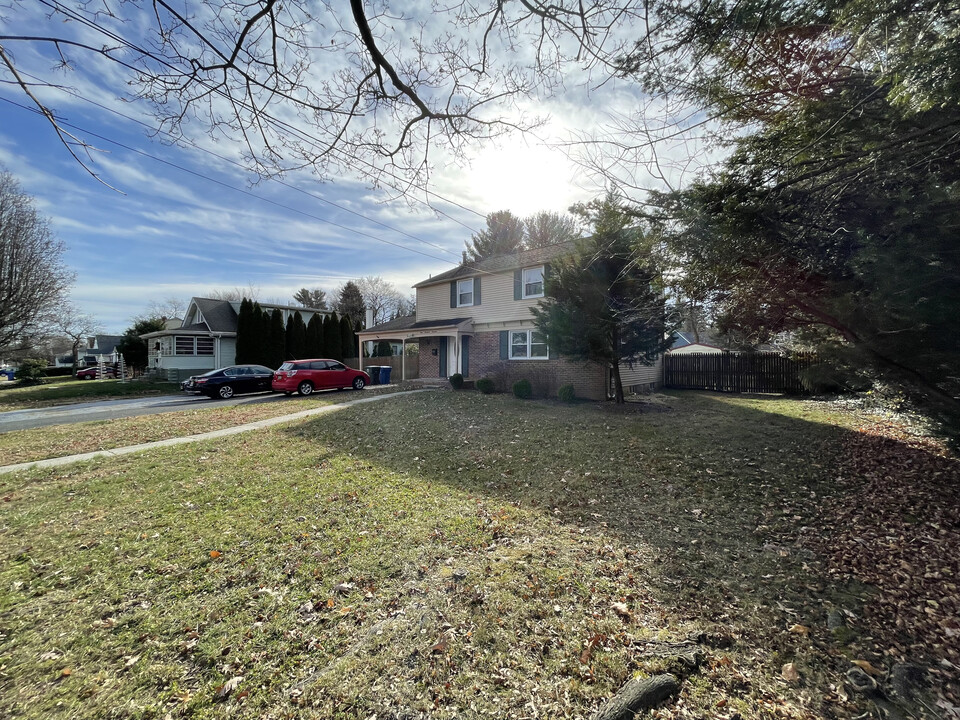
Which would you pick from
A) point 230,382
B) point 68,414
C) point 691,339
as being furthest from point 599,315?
point 691,339

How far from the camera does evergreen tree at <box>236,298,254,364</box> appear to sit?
25047mm

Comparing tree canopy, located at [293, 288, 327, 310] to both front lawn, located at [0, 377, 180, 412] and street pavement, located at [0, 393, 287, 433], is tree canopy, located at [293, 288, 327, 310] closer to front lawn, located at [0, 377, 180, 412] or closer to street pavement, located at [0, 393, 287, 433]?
front lawn, located at [0, 377, 180, 412]

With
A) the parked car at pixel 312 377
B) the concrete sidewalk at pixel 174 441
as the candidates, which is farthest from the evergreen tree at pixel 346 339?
the concrete sidewalk at pixel 174 441

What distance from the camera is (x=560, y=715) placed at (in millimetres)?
2135

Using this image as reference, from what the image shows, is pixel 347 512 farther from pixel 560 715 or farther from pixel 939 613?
pixel 939 613

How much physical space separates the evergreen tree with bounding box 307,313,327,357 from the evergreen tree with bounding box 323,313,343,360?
40 cm

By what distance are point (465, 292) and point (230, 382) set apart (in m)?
10.8

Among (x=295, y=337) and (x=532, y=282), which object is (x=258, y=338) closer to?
(x=295, y=337)

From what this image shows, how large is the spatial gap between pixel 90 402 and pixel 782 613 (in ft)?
74.7

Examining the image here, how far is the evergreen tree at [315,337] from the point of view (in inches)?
1082

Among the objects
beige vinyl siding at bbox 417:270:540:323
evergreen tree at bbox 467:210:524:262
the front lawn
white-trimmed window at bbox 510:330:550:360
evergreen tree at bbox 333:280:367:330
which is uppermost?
evergreen tree at bbox 467:210:524:262

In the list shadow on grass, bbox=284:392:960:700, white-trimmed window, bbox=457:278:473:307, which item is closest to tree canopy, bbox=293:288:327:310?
white-trimmed window, bbox=457:278:473:307

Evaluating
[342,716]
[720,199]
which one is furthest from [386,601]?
[720,199]

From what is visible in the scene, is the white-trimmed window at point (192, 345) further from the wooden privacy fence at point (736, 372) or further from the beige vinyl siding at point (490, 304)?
the wooden privacy fence at point (736, 372)
